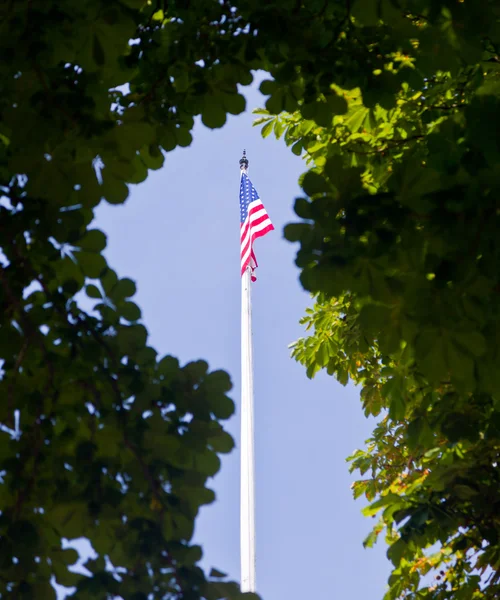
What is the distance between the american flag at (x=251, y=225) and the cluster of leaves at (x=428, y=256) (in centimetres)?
710

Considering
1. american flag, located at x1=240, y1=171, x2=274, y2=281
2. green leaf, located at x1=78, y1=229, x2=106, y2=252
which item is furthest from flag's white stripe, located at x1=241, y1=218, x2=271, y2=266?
green leaf, located at x1=78, y1=229, x2=106, y2=252

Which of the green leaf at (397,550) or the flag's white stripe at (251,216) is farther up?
the flag's white stripe at (251,216)

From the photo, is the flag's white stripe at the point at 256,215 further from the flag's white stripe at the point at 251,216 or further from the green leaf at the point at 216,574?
the green leaf at the point at 216,574

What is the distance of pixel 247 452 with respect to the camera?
9508 millimetres

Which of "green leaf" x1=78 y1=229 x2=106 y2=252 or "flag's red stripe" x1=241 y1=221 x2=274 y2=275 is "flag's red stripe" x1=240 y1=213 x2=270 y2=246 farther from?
"green leaf" x1=78 y1=229 x2=106 y2=252

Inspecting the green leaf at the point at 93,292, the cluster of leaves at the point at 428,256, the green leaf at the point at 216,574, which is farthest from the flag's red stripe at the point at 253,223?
the green leaf at the point at 216,574

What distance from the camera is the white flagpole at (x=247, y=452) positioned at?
8.47 metres

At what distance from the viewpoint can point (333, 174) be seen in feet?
6.64

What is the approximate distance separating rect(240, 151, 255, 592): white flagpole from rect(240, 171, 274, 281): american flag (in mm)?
191

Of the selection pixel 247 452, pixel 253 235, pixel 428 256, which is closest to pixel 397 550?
pixel 428 256

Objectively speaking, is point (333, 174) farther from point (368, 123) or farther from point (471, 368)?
point (368, 123)

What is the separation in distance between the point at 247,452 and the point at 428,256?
787 cm

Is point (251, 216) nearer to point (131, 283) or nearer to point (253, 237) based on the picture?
point (253, 237)

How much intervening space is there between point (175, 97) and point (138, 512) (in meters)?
1.74
